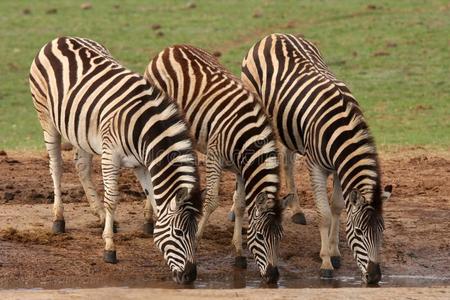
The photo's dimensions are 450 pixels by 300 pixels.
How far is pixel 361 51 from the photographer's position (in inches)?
914

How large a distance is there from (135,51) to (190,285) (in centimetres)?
1501

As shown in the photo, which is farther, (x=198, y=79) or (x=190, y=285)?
(x=198, y=79)

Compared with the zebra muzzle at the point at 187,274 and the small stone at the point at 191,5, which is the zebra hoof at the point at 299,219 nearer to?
the zebra muzzle at the point at 187,274

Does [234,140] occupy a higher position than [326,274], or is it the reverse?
[234,140]

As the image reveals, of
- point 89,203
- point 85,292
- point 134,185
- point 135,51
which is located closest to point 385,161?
point 134,185

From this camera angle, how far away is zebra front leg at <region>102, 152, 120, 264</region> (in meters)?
10.0

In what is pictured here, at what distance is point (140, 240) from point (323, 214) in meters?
1.92

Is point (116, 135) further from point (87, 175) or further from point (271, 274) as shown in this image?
point (271, 274)

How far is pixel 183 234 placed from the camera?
930 centimetres

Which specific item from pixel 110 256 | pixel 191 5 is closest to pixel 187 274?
pixel 110 256

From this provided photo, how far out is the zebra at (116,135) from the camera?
368 inches

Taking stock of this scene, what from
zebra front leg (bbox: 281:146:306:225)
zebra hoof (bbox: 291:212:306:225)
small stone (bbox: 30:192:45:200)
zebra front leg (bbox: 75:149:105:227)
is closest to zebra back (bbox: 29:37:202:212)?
zebra front leg (bbox: 75:149:105:227)

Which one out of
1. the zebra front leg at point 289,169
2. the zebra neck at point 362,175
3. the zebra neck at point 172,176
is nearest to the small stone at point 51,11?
the zebra front leg at point 289,169

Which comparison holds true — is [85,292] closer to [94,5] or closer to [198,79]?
[198,79]
